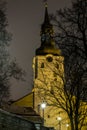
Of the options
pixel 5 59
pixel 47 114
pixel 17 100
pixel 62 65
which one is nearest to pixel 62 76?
pixel 62 65

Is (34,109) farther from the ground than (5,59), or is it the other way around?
(5,59)

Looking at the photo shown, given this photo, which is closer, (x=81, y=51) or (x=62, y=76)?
(x=81, y=51)

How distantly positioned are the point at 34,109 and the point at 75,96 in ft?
192

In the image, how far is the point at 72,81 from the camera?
114ft

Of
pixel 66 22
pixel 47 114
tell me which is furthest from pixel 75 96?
pixel 47 114

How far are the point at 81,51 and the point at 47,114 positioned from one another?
69808 millimetres

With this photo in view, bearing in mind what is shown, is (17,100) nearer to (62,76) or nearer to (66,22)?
(62,76)

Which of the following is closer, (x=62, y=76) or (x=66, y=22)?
(x=66, y=22)

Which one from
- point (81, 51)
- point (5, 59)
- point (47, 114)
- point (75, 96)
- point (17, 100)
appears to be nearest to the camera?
point (81, 51)

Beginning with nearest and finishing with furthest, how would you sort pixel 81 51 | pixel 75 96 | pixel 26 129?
pixel 81 51 → pixel 26 129 → pixel 75 96

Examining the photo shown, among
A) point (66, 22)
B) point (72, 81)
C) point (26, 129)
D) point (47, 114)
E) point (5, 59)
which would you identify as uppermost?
point (66, 22)

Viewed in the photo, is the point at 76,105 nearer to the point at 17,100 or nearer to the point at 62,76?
the point at 62,76

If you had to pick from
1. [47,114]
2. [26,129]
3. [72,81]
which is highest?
[72,81]

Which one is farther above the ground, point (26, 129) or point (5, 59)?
point (5, 59)
